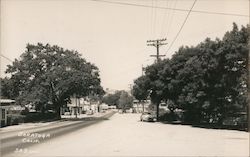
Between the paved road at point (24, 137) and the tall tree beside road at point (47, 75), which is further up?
the tall tree beside road at point (47, 75)

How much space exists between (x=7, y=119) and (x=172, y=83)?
1847cm

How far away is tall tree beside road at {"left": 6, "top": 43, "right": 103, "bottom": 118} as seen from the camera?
2441 inches

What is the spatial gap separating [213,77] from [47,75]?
30.0 meters

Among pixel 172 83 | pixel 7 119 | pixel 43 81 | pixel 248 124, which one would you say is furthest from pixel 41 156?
pixel 43 81

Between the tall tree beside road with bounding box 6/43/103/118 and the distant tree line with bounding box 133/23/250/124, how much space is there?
64.8 ft

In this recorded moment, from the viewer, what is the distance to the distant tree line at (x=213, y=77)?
118ft

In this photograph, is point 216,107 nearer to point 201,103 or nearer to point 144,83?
point 201,103

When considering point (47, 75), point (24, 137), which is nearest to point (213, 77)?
point (24, 137)

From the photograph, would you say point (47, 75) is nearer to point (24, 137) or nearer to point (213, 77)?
point (213, 77)

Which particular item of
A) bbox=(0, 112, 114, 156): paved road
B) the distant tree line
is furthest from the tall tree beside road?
bbox=(0, 112, 114, 156): paved road

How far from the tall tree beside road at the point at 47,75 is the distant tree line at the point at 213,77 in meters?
19.8

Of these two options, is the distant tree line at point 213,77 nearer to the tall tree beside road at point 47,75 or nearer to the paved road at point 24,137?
the paved road at point 24,137

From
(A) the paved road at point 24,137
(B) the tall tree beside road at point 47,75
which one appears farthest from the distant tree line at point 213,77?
(B) the tall tree beside road at point 47,75

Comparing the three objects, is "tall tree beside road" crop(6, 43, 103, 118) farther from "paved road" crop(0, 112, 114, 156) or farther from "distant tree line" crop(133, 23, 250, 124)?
"paved road" crop(0, 112, 114, 156)
